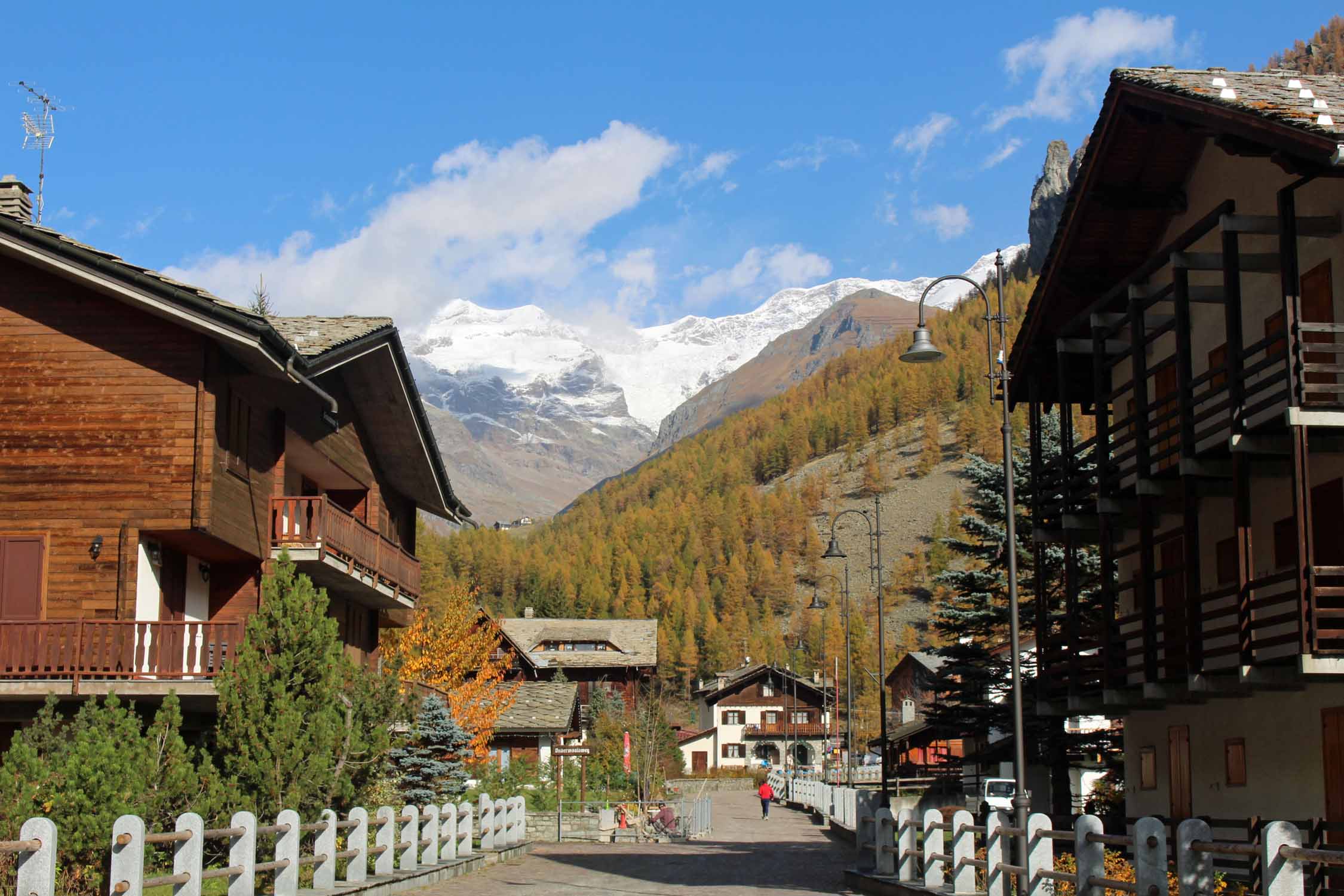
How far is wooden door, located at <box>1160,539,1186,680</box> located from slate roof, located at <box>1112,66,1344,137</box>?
7.09m

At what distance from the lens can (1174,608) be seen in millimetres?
24844

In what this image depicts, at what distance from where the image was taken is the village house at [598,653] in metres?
95.8

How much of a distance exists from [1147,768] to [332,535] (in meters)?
16.6

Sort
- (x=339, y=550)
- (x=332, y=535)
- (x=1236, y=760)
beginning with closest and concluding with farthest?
(x=1236, y=760) < (x=332, y=535) < (x=339, y=550)

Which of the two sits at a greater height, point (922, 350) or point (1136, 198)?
point (1136, 198)

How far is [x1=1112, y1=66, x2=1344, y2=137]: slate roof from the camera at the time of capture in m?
18.2

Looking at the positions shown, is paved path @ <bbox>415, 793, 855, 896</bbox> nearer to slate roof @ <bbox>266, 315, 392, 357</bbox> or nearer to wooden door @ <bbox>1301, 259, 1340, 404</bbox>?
wooden door @ <bbox>1301, 259, 1340, 404</bbox>

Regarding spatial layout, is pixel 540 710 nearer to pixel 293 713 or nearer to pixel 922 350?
pixel 293 713

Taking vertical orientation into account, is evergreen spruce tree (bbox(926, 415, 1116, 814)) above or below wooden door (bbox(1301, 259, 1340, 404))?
below

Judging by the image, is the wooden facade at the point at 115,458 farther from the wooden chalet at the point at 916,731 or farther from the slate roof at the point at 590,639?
the slate roof at the point at 590,639

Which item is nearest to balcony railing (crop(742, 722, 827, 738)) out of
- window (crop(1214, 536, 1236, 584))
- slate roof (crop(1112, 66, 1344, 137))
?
window (crop(1214, 536, 1236, 584))

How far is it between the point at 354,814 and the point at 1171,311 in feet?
52.9

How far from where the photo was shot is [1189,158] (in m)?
24.8

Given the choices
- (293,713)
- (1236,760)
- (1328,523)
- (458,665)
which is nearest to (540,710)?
(458,665)
